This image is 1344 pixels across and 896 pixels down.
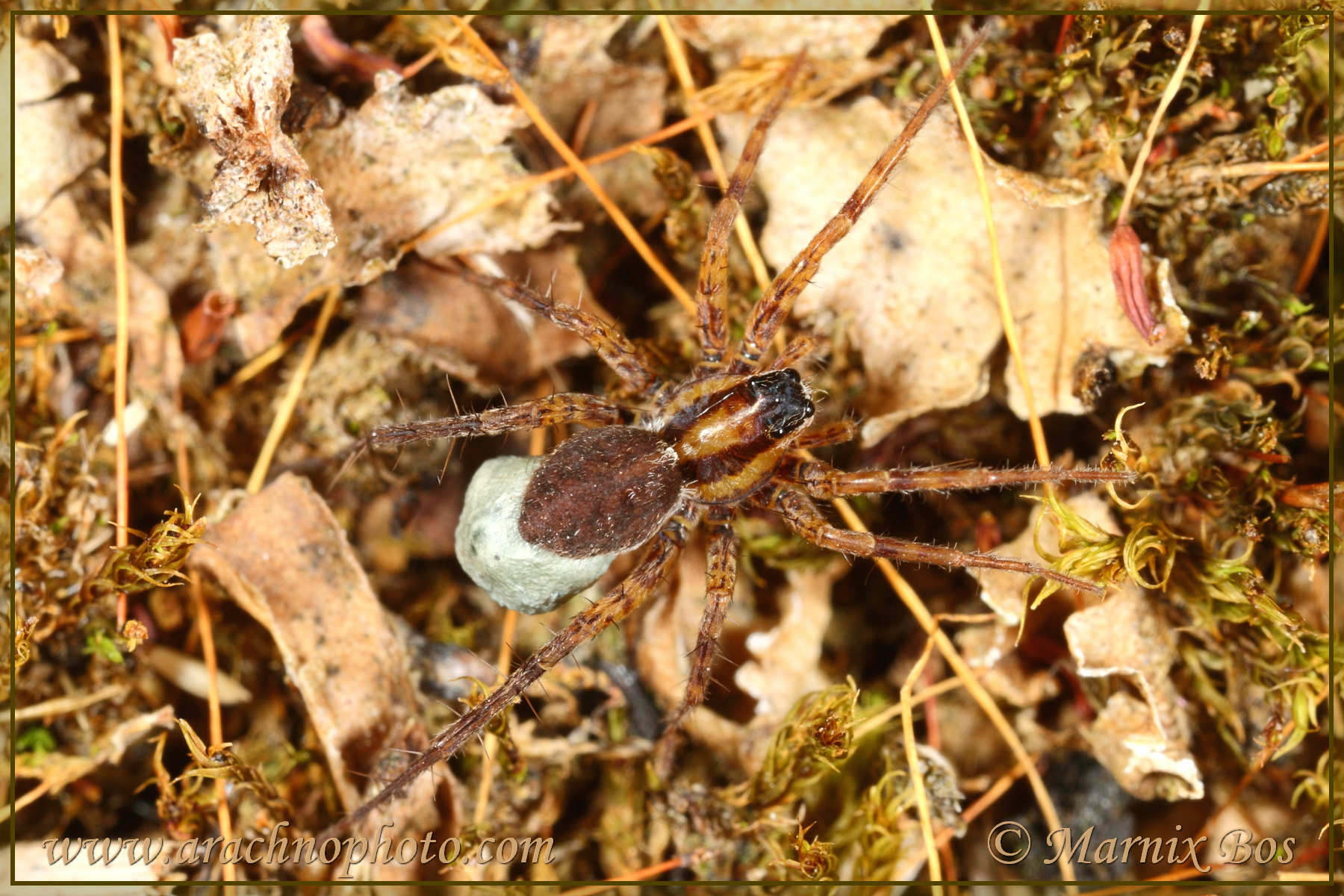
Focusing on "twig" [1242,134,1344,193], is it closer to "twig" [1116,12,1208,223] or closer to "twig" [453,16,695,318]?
"twig" [1116,12,1208,223]

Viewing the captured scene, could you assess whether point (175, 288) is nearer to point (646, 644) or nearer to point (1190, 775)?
point (646, 644)

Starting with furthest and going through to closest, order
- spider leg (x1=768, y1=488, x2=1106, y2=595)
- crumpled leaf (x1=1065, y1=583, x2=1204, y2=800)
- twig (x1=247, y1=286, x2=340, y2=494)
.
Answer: twig (x1=247, y1=286, x2=340, y2=494) < crumpled leaf (x1=1065, y1=583, x2=1204, y2=800) < spider leg (x1=768, y1=488, x2=1106, y2=595)

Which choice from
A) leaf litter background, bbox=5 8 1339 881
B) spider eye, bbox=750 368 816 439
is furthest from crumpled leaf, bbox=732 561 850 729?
spider eye, bbox=750 368 816 439

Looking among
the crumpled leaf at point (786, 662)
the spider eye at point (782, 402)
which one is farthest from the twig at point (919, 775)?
the spider eye at point (782, 402)

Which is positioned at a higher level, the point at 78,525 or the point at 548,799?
the point at 78,525

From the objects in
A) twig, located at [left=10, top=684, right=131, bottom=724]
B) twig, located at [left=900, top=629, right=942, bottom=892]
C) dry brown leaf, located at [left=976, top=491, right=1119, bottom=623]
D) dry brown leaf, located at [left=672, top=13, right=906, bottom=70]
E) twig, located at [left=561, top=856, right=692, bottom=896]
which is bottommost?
twig, located at [left=561, top=856, right=692, bottom=896]

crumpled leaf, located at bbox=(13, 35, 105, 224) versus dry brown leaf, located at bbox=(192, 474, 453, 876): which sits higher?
crumpled leaf, located at bbox=(13, 35, 105, 224)

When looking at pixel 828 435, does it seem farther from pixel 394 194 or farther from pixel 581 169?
pixel 394 194

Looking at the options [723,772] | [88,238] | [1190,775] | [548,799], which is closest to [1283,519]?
[1190,775]
